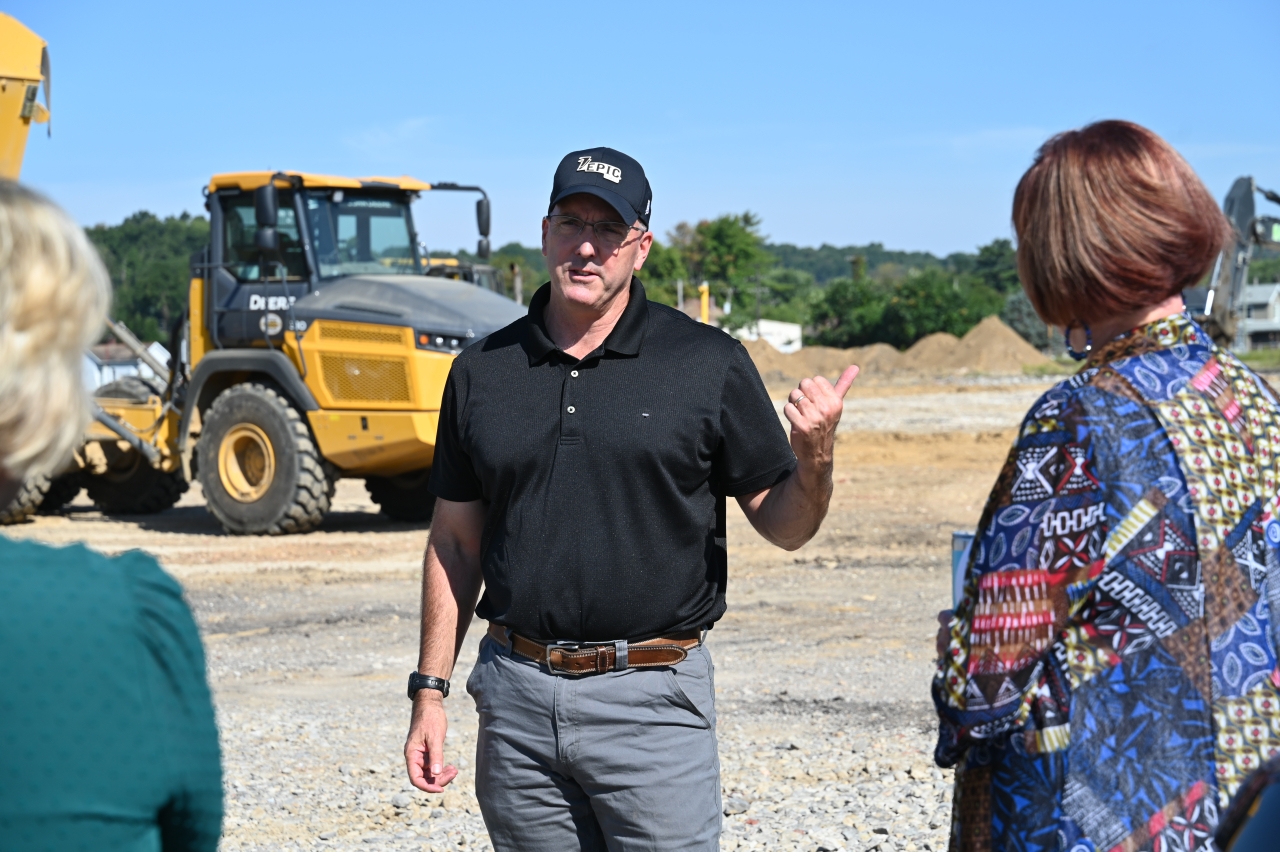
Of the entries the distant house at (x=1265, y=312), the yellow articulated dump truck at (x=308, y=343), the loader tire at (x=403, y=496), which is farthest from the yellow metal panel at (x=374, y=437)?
the distant house at (x=1265, y=312)

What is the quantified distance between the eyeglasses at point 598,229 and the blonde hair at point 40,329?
1.66 metres

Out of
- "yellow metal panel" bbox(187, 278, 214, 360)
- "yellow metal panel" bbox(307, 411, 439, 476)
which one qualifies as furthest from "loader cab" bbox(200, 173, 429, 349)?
"yellow metal panel" bbox(307, 411, 439, 476)

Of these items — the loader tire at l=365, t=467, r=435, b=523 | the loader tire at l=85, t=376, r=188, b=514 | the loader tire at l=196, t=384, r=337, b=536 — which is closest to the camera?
the loader tire at l=196, t=384, r=337, b=536

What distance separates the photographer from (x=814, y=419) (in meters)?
2.84

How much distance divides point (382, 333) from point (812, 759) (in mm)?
7299

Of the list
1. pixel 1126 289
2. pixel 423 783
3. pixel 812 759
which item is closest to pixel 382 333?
pixel 812 759

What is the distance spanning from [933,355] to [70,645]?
5030 centimetres

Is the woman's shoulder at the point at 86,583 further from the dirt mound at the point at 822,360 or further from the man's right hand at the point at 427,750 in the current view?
the dirt mound at the point at 822,360

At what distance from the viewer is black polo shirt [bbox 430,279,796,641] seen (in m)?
2.91

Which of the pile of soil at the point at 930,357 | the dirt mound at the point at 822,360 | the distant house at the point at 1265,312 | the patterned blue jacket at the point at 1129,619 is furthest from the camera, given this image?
the distant house at the point at 1265,312

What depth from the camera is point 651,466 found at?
116 inches

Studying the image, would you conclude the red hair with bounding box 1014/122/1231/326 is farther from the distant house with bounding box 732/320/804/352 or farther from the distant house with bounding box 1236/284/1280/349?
the distant house with bounding box 1236/284/1280/349

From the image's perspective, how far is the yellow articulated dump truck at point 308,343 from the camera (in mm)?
12039

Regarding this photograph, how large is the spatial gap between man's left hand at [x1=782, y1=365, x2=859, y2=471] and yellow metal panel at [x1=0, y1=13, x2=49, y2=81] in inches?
346
